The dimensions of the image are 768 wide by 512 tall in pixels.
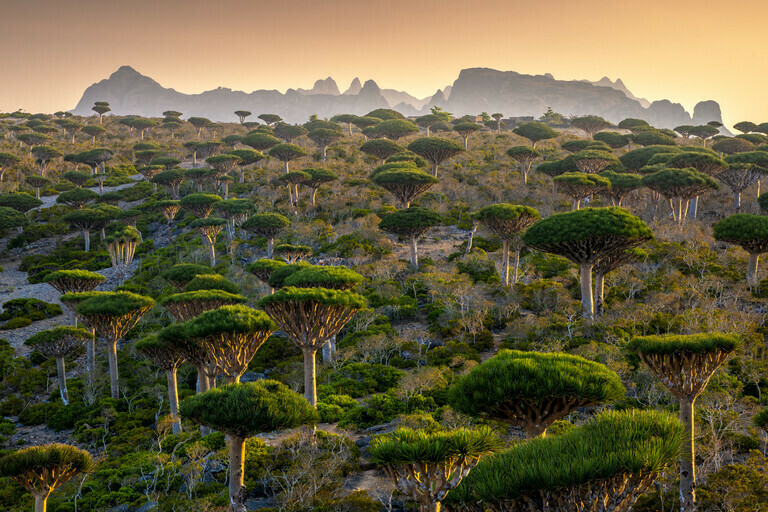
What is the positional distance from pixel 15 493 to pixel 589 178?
41.8m

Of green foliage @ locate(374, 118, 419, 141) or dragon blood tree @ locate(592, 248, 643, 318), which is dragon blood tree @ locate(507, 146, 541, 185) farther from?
dragon blood tree @ locate(592, 248, 643, 318)

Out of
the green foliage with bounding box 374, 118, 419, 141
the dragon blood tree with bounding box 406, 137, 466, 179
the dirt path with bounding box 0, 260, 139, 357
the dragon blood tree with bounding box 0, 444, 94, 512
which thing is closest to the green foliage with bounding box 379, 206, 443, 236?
the dragon blood tree with bounding box 406, 137, 466, 179

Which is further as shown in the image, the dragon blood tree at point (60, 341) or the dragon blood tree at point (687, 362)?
the dragon blood tree at point (60, 341)

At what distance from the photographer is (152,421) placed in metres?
24.6

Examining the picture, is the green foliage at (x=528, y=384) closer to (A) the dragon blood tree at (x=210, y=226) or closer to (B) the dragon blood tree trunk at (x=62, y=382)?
(B) the dragon blood tree trunk at (x=62, y=382)

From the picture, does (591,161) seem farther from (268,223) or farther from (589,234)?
(268,223)

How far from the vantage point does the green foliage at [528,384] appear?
10859mm

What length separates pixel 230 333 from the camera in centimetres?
1670

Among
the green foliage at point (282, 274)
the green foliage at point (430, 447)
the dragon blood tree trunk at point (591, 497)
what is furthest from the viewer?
the green foliage at point (282, 274)

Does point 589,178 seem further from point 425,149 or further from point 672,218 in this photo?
point 425,149

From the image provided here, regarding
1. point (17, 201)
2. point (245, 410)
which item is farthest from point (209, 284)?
point (17, 201)

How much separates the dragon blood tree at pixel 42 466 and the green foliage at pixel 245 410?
13.7ft

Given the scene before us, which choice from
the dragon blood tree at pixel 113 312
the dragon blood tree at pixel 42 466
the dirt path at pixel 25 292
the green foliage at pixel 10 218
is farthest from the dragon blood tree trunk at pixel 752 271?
the green foliage at pixel 10 218

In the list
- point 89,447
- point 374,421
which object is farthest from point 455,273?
point 89,447
